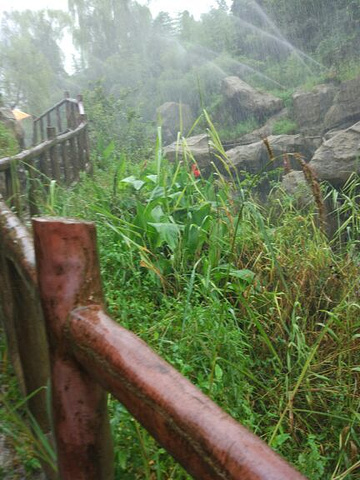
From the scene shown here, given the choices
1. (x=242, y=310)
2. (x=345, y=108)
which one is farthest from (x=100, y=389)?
(x=345, y=108)

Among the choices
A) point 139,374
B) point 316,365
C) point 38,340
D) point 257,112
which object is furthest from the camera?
point 257,112

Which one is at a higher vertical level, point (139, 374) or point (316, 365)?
point (139, 374)

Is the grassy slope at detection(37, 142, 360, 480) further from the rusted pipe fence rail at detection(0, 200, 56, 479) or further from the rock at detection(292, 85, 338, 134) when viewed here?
the rock at detection(292, 85, 338, 134)

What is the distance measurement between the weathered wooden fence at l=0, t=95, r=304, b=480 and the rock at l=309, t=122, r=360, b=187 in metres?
8.75

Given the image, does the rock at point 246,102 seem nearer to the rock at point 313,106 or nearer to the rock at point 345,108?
the rock at point 313,106

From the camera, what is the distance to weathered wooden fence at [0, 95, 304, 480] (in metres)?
0.63

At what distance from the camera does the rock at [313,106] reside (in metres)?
17.5

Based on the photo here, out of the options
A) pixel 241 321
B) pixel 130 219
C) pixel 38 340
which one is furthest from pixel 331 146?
pixel 38 340

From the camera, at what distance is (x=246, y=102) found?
2148 centimetres

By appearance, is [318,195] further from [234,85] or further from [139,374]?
[234,85]

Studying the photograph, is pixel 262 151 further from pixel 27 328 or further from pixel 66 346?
pixel 66 346

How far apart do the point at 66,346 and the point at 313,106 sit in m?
18.2

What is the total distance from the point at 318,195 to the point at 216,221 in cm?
81

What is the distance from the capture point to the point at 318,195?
8.83 feet
